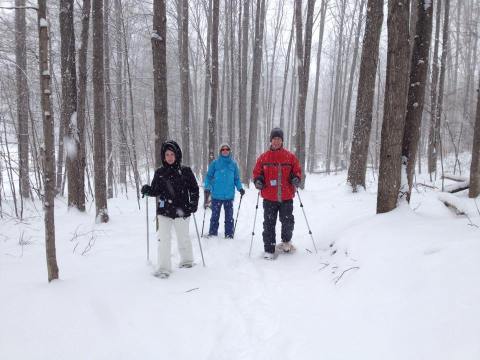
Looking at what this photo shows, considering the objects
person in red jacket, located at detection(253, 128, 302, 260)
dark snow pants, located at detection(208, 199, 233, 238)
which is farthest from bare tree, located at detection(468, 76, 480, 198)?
dark snow pants, located at detection(208, 199, 233, 238)

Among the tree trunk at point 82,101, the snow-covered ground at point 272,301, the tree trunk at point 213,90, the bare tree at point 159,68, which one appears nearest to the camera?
the snow-covered ground at point 272,301

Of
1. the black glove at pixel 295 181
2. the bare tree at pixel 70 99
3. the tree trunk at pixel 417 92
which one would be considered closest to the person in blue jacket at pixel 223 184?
the black glove at pixel 295 181

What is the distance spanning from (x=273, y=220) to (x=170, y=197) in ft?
6.49

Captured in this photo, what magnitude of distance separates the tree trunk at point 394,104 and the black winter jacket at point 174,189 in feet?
10.1

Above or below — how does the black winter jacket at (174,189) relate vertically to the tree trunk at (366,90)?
below

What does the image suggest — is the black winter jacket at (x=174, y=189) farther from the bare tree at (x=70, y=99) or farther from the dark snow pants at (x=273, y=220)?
the bare tree at (x=70, y=99)

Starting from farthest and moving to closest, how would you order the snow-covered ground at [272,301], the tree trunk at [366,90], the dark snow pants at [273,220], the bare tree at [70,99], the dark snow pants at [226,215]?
1. the tree trunk at [366,90]
2. the bare tree at [70,99]
3. the dark snow pants at [226,215]
4. the dark snow pants at [273,220]
5. the snow-covered ground at [272,301]

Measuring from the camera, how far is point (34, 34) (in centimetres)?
1466

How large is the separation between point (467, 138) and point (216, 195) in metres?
22.3

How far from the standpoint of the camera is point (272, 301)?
428 cm

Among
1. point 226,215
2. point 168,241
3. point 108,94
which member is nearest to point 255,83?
point 108,94

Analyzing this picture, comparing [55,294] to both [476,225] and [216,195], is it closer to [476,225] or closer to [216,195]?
[216,195]

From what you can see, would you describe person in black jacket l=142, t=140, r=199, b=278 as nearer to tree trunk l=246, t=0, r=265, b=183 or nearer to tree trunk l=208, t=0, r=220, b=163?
tree trunk l=208, t=0, r=220, b=163

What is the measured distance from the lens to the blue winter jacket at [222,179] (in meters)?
7.29
